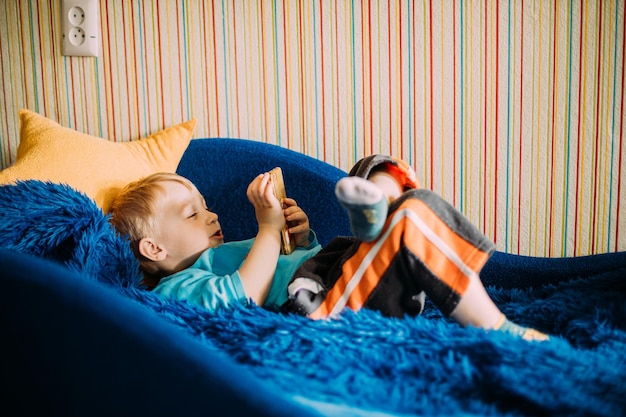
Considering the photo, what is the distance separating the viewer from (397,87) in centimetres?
145

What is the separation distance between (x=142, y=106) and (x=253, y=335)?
958 millimetres

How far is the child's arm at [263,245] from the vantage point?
98 centimetres

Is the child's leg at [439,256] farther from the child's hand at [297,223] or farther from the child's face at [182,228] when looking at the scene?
the child's face at [182,228]

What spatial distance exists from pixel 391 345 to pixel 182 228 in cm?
59

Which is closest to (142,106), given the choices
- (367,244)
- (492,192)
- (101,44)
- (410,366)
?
Result: (101,44)

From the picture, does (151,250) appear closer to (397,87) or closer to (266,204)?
(266,204)

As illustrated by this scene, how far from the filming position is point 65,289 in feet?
1.80

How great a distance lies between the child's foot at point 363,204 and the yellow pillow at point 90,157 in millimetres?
662

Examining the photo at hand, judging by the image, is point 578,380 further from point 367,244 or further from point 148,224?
point 148,224

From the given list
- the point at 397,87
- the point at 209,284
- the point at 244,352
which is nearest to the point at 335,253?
the point at 209,284

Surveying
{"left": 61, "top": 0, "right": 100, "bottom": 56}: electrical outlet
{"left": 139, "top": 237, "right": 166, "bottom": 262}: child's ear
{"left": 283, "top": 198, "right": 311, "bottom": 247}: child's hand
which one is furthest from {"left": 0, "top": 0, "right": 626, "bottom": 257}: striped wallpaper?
{"left": 139, "top": 237, "right": 166, "bottom": 262}: child's ear

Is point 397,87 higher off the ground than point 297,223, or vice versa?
point 397,87

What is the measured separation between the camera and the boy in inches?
32.2

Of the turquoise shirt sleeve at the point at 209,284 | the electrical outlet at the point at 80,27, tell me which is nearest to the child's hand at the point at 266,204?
the turquoise shirt sleeve at the point at 209,284
